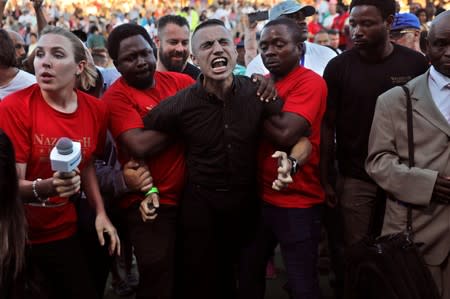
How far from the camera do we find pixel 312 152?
4.23 meters

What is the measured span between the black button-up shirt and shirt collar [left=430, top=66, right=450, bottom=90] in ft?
2.80

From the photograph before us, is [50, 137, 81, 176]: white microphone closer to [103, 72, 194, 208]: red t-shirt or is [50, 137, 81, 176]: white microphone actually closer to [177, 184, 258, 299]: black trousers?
[103, 72, 194, 208]: red t-shirt

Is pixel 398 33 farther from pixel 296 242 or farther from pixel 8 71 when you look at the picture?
pixel 8 71

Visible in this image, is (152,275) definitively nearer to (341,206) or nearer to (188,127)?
(188,127)

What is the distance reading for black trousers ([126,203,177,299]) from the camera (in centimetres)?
412

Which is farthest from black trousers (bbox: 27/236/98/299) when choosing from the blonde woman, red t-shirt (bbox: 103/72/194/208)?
red t-shirt (bbox: 103/72/194/208)

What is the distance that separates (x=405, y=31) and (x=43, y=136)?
368 cm

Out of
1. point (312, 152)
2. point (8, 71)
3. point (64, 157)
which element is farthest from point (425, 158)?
point (8, 71)

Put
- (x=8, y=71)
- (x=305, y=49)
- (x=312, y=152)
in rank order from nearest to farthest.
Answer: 1. (x=312, y=152)
2. (x=8, y=71)
3. (x=305, y=49)

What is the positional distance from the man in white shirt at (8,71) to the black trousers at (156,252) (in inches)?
45.7

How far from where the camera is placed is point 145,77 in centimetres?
424

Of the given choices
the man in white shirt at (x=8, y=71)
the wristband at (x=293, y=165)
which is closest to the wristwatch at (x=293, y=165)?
the wristband at (x=293, y=165)

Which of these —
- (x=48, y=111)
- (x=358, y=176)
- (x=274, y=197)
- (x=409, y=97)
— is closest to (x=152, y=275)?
(x=274, y=197)

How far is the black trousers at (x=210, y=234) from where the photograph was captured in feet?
13.3
